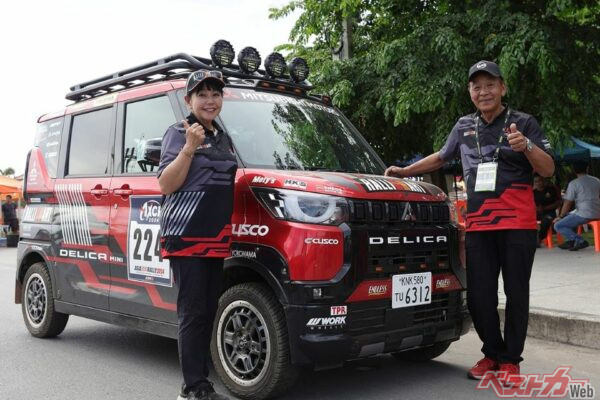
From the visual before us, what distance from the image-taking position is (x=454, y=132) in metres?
4.77

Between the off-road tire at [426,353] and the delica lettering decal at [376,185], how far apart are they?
1508 millimetres

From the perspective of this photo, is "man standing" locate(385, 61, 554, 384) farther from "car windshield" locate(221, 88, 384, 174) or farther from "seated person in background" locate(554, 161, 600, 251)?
"seated person in background" locate(554, 161, 600, 251)

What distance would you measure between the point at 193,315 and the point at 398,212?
4.80 feet

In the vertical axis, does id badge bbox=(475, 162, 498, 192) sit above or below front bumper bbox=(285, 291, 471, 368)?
above

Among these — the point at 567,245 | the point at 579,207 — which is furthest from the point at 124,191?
the point at 567,245

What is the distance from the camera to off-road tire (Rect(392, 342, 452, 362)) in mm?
5043

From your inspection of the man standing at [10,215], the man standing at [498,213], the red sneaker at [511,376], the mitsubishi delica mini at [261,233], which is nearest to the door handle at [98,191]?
the mitsubishi delica mini at [261,233]

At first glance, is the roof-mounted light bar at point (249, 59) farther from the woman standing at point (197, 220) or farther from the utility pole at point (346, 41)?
the utility pole at point (346, 41)

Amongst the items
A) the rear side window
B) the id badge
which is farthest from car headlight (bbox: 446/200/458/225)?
the rear side window

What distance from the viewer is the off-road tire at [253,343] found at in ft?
12.7

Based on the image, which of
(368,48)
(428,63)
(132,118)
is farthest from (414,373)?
(368,48)

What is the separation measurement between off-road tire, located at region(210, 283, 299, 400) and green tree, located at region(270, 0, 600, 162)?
22.9ft

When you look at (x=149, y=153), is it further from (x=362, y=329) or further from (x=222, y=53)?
(x=362, y=329)

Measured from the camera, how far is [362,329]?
3.92 metres
